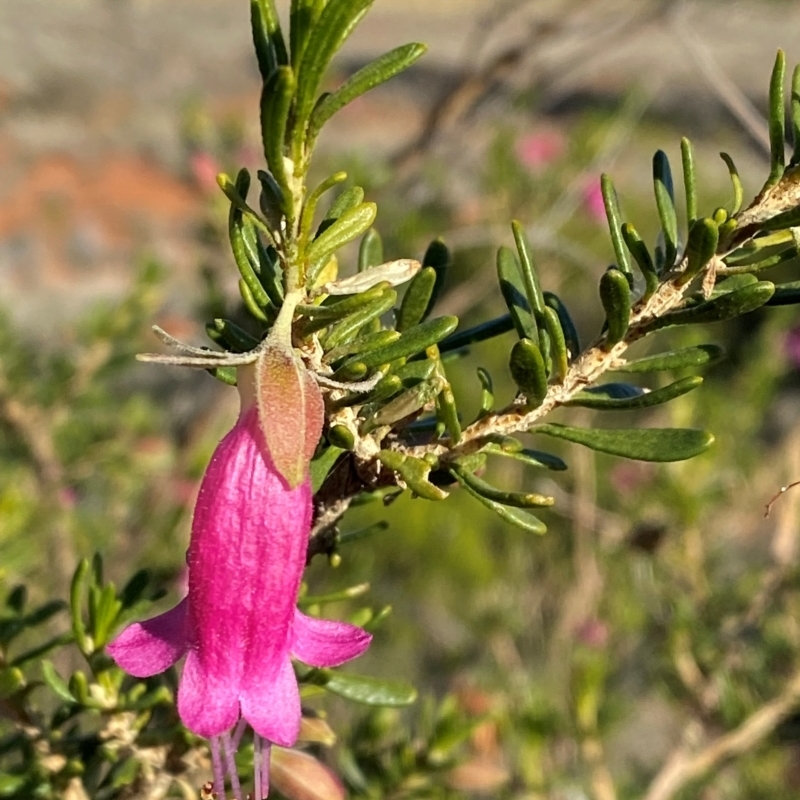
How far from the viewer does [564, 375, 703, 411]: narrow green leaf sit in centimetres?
46

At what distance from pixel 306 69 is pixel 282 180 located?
5 centimetres

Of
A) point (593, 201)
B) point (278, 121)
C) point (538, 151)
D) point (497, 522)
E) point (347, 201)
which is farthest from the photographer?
point (497, 522)

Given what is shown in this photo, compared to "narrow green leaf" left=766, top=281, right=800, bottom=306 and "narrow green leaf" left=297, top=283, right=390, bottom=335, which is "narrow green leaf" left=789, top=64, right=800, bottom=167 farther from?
"narrow green leaf" left=297, top=283, right=390, bottom=335

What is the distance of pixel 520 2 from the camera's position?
1738 mm

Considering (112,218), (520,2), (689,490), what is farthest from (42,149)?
(689,490)

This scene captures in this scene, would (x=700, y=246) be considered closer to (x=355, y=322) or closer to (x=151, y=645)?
(x=355, y=322)

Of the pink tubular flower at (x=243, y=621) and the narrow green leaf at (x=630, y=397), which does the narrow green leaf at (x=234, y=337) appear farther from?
the narrow green leaf at (x=630, y=397)

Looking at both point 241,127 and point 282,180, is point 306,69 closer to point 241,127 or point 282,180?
point 282,180

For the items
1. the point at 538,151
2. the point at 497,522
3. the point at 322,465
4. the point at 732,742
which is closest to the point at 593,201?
the point at 538,151

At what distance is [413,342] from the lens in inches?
17.3

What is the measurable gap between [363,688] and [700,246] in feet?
1.11

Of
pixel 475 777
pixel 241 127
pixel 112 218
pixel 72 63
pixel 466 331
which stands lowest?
pixel 112 218

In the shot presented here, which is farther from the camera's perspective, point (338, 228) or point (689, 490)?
point (689, 490)

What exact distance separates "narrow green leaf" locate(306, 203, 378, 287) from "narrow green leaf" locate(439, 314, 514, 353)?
14 cm
